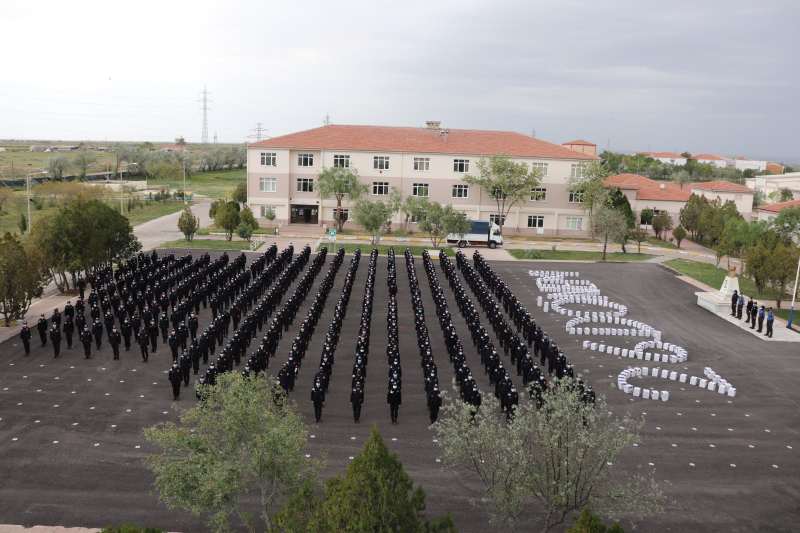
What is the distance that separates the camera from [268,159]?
4856cm

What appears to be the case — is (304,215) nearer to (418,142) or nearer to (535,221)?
(418,142)

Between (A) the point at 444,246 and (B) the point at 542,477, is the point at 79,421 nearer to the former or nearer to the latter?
(B) the point at 542,477

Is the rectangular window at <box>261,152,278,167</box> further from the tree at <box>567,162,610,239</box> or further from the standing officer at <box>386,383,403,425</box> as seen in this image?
the standing officer at <box>386,383,403,425</box>

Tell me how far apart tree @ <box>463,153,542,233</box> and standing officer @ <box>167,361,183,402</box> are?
33.8m

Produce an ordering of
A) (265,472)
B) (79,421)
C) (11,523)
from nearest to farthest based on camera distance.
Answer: (265,472) < (11,523) < (79,421)

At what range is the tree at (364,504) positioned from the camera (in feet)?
24.9

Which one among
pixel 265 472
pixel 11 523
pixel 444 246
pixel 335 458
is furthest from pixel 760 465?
pixel 444 246

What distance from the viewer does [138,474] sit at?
12.2 meters

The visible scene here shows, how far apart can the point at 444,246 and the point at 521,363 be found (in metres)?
25.0

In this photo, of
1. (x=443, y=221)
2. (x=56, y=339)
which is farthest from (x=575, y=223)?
(x=56, y=339)

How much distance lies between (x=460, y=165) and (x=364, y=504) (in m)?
42.2

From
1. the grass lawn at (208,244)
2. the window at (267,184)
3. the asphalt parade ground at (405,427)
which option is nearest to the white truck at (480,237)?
the grass lawn at (208,244)

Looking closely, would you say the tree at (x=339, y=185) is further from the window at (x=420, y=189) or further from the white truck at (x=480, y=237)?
the white truck at (x=480, y=237)

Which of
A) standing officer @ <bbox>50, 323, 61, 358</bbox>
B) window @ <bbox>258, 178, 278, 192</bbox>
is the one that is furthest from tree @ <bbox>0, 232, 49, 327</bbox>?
window @ <bbox>258, 178, 278, 192</bbox>
